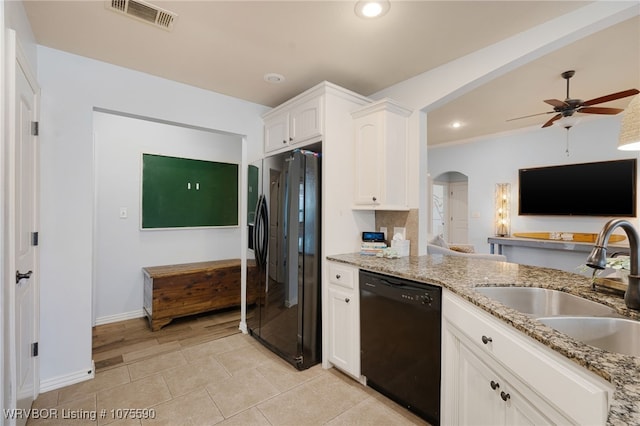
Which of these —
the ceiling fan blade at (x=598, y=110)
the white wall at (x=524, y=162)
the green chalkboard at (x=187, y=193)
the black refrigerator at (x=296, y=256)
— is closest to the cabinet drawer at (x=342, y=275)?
the black refrigerator at (x=296, y=256)

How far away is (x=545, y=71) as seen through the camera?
2.84m

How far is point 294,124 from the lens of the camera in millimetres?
2805

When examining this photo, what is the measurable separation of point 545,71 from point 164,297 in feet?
14.6

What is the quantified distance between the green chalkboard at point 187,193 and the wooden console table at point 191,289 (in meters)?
0.61

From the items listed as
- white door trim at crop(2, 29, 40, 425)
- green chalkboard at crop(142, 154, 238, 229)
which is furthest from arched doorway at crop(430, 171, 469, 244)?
white door trim at crop(2, 29, 40, 425)

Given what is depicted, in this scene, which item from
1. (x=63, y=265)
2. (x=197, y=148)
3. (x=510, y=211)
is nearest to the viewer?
(x=63, y=265)

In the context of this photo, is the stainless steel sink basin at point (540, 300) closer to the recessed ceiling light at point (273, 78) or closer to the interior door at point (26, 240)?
the recessed ceiling light at point (273, 78)

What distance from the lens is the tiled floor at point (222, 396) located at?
1.87 meters

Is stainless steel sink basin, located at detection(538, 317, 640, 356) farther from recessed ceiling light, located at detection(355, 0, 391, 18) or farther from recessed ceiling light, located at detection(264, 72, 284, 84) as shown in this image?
recessed ceiling light, located at detection(264, 72, 284, 84)

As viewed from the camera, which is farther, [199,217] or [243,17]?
[199,217]

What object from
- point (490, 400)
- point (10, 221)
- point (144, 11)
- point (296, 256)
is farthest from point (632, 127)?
point (10, 221)

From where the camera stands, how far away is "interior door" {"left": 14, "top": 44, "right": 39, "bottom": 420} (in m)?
1.65

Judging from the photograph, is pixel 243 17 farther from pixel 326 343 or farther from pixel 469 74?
pixel 326 343

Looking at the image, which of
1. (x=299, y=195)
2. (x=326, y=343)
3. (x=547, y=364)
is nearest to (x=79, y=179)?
(x=299, y=195)
